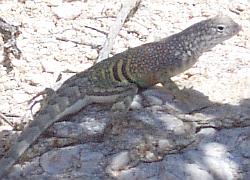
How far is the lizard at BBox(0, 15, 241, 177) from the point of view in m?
4.28

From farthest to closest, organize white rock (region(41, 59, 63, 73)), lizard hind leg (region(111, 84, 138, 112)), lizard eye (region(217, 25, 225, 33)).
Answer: white rock (region(41, 59, 63, 73)) < lizard eye (region(217, 25, 225, 33)) < lizard hind leg (region(111, 84, 138, 112))

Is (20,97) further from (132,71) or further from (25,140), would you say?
(132,71)

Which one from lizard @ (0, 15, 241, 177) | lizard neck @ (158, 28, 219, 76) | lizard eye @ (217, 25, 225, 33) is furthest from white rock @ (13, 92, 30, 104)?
lizard eye @ (217, 25, 225, 33)

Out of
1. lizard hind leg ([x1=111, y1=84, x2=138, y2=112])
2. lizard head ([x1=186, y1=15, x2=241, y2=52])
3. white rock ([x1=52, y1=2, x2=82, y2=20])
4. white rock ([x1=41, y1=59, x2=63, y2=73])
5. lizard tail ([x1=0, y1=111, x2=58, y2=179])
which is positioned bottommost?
lizard tail ([x1=0, y1=111, x2=58, y2=179])

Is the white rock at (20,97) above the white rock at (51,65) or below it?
below

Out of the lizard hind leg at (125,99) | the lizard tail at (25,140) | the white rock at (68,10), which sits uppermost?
the white rock at (68,10)

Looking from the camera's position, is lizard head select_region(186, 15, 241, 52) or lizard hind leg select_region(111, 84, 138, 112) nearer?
lizard hind leg select_region(111, 84, 138, 112)

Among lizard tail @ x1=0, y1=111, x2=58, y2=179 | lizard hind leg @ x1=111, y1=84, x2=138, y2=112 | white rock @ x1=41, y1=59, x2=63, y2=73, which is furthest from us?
white rock @ x1=41, y1=59, x2=63, y2=73

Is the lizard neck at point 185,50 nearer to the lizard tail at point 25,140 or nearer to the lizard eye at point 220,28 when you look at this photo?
the lizard eye at point 220,28

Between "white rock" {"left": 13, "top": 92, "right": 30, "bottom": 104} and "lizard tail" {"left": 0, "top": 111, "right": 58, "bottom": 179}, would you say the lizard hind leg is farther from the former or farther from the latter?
"white rock" {"left": 13, "top": 92, "right": 30, "bottom": 104}

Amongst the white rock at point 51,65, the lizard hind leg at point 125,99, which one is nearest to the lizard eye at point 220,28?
the lizard hind leg at point 125,99

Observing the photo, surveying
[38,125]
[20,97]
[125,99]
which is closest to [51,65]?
[20,97]

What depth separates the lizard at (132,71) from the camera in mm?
4277

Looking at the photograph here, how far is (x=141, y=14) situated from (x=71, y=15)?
1.90 feet
